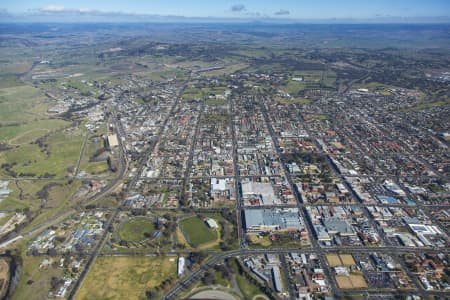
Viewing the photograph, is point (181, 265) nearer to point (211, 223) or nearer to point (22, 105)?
point (211, 223)

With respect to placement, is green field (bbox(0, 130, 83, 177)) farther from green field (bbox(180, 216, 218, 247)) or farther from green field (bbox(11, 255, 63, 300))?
green field (bbox(180, 216, 218, 247))

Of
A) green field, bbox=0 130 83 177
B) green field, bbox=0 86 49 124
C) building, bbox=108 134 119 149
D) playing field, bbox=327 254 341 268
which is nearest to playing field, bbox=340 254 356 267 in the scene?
playing field, bbox=327 254 341 268

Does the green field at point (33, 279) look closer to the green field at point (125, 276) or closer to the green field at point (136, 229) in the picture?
the green field at point (125, 276)

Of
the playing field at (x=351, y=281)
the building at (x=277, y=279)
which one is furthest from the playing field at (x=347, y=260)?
the building at (x=277, y=279)

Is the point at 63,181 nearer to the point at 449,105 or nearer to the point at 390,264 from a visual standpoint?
the point at 390,264

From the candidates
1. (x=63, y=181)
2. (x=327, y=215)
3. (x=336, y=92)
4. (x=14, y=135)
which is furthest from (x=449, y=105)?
(x=14, y=135)
